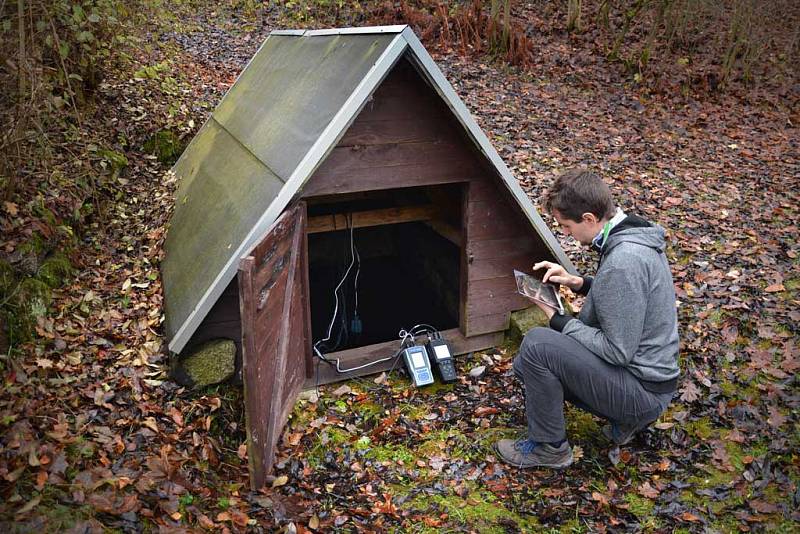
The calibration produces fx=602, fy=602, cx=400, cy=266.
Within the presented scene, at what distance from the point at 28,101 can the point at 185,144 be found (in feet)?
8.49

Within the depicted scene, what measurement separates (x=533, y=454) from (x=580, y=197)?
1.65 metres

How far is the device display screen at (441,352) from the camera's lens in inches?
190

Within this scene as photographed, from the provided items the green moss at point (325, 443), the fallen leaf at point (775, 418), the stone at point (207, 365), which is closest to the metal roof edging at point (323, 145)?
the stone at point (207, 365)

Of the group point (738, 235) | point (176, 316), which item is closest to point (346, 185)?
point (176, 316)

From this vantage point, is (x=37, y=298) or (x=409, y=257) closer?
(x=37, y=298)

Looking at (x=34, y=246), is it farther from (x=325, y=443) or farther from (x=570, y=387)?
(x=570, y=387)

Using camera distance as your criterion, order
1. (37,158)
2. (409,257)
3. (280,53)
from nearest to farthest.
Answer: (37,158) < (280,53) < (409,257)

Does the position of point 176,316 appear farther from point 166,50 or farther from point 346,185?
point 166,50

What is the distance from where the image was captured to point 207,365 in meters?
4.11

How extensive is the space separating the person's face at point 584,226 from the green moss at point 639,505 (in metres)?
1.56

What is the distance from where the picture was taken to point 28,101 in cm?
448


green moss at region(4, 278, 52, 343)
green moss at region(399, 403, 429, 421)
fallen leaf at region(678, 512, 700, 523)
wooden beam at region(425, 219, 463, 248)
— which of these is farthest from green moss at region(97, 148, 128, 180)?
fallen leaf at region(678, 512, 700, 523)

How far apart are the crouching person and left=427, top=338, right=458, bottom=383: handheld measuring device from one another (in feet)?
3.59

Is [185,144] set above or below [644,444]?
Answer: above
